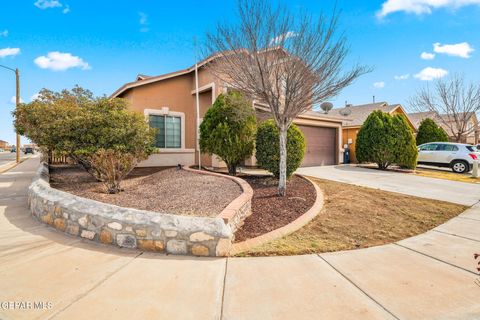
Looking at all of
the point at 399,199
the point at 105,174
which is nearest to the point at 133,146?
the point at 105,174

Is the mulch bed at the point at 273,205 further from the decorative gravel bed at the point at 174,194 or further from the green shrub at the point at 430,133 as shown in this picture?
the green shrub at the point at 430,133

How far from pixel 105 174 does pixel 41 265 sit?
3687 millimetres

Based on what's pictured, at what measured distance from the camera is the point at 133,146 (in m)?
8.41

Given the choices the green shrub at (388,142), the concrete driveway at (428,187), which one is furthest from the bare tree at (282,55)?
the green shrub at (388,142)

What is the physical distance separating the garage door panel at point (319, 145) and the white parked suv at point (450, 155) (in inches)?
238

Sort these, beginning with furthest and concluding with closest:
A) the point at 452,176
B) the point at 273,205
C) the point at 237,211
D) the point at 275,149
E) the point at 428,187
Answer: the point at 452,176
the point at 428,187
the point at 275,149
the point at 273,205
the point at 237,211

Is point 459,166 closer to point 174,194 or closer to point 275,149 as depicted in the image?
point 275,149

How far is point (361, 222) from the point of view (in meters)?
5.24

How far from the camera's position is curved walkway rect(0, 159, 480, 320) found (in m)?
2.45

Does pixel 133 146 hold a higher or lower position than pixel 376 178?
higher

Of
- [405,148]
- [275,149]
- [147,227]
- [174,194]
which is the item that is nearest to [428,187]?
[405,148]

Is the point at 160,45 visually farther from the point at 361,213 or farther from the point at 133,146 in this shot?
the point at 361,213

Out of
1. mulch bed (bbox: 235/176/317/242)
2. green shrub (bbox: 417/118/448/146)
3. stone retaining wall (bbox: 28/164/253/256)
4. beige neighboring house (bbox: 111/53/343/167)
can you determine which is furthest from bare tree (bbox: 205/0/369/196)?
green shrub (bbox: 417/118/448/146)

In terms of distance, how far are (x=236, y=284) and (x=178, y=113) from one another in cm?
1148
